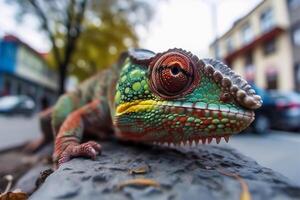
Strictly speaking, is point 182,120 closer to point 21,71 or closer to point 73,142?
point 73,142

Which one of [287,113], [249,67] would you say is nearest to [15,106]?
[249,67]

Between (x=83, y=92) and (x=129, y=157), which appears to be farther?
(x=83, y=92)

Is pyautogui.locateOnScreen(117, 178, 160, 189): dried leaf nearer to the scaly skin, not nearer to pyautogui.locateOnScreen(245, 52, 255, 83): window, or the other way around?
the scaly skin

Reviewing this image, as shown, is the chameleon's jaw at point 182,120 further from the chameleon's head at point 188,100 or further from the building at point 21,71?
the building at point 21,71

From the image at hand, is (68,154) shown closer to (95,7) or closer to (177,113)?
(177,113)

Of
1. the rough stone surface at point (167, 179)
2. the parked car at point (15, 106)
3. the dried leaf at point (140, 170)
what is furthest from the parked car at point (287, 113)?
the parked car at point (15, 106)

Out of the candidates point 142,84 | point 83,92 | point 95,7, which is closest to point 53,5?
point 95,7

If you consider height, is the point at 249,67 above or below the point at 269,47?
below

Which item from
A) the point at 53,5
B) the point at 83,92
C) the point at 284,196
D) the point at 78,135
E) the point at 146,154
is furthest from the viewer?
the point at 53,5
